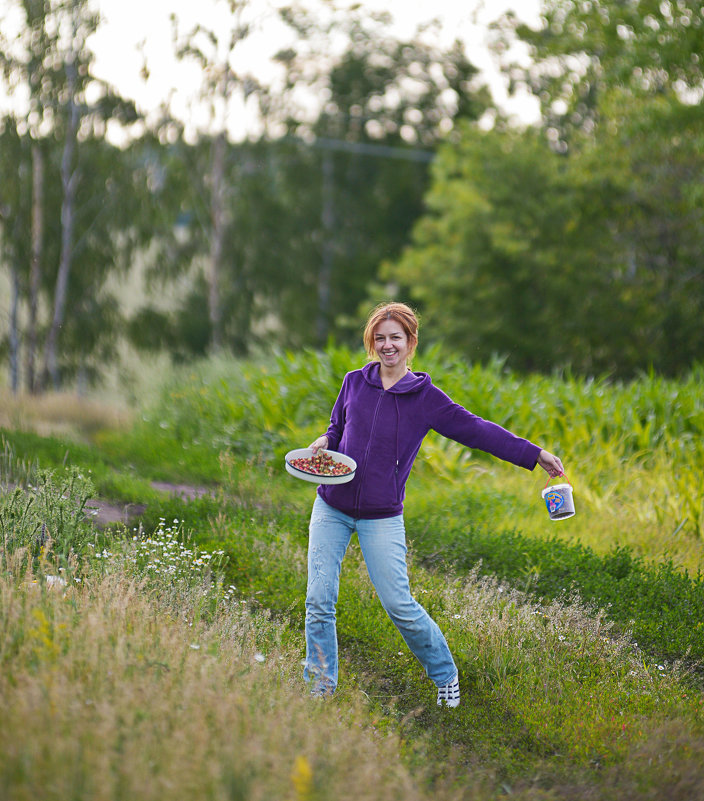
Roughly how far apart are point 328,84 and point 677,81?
13.1m

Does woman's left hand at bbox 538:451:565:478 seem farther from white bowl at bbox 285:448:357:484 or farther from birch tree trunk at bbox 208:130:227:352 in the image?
birch tree trunk at bbox 208:130:227:352

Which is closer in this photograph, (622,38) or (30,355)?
(622,38)

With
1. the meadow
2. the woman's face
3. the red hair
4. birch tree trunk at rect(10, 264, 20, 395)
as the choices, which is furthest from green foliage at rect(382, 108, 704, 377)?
the woman's face

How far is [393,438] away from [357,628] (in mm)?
1793

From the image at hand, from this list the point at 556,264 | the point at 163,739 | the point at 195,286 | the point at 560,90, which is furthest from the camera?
the point at 195,286

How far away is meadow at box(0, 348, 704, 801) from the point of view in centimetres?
271

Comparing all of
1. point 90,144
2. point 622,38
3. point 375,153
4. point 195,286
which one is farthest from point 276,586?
point 375,153

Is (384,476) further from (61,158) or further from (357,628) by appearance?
(61,158)

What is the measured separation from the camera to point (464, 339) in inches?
802

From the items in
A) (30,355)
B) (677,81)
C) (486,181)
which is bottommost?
(30,355)

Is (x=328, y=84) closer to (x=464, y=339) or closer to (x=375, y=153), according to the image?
(x=375, y=153)

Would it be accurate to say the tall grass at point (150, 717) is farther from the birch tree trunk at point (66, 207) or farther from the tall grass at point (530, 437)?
the birch tree trunk at point (66, 207)

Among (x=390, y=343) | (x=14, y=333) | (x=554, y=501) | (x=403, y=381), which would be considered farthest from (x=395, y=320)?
(x=14, y=333)

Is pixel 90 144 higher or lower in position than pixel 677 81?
lower
